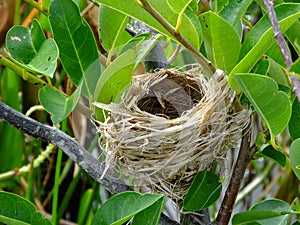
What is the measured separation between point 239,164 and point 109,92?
0.43ft

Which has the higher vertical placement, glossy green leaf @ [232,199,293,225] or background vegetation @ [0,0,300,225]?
background vegetation @ [0,0,300,225]

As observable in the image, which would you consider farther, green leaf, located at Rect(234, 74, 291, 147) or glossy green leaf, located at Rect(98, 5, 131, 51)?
glossy green leaf, located at Rect(98, 5, 131, 51)

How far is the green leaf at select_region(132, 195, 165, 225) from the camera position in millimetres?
479

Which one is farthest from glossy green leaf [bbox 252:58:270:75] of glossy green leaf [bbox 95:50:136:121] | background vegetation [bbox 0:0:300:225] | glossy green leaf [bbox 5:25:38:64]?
Answer: glossy green leaf [bbox 5:25:38:64]

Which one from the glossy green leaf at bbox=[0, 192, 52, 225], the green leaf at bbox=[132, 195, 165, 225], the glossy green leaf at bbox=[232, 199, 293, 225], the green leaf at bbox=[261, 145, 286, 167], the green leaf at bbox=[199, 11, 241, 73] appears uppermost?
the green leaf at bbox=[199, 11, 241, 73]

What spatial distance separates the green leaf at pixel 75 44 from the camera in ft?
1.79

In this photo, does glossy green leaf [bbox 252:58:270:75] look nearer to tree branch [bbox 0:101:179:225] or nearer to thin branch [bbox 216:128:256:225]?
thin branch [bbox 216:128:256:225]

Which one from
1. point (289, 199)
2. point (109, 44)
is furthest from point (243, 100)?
point (289, 199)

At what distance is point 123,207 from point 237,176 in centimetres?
12

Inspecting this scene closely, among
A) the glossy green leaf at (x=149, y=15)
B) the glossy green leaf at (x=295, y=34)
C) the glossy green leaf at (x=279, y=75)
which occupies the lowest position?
the glossy green leaf at (x=279, y=75)

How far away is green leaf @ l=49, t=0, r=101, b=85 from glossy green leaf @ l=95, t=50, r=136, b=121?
0.04m

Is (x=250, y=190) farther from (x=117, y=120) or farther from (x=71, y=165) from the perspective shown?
(x=117, y=120)

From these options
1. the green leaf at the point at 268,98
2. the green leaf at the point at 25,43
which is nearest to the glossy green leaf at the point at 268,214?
the green leaf at the point at 268,98

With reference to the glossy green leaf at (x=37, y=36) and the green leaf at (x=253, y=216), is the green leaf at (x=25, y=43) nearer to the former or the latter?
the glossy green leaf at (x=37, y=36)
